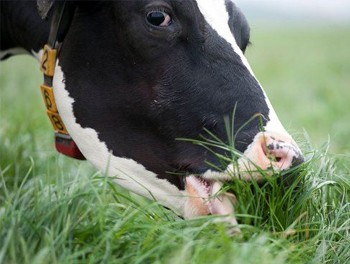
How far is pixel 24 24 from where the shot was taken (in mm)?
3402

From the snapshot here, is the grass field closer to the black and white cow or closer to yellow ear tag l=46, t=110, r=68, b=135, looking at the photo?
the black and white cow

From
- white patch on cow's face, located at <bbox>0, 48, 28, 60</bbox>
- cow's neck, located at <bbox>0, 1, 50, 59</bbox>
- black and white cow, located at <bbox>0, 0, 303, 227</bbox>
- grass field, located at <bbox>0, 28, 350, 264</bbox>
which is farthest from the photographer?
white patch on cow's face, located at <bbox>0, 48, 28, 60</bbox>

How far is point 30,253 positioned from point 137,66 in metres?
1.06

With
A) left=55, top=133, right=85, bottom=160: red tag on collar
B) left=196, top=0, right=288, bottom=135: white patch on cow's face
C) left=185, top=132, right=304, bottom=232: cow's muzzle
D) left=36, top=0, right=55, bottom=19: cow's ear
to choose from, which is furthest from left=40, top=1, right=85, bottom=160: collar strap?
left=185, top=132, right=304, bottom=232: cow's muzzle

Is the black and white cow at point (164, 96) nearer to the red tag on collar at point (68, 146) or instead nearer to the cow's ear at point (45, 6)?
the cow's ear at point (45, 6)

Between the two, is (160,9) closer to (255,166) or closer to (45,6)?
(45,6)

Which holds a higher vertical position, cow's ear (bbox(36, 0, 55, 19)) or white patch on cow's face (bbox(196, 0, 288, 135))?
cow's ear (bbox(36, 0, 55, 19))

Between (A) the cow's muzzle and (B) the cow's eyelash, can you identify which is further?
(B) the cow's eyelash

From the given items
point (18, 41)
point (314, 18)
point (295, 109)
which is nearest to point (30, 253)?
point (18, 41)

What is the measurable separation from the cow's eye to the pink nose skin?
2.31 ft

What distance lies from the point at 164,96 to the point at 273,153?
60 centimetres

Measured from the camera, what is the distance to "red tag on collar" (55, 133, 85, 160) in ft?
10.5

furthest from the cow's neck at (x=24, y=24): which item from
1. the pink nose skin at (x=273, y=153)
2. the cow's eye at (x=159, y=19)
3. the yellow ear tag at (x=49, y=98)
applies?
the pink nose skin at (x=273, y=153)

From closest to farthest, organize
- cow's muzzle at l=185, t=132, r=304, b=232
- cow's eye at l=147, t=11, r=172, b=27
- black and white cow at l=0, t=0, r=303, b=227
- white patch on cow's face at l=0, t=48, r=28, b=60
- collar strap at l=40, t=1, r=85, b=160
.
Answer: cow's muzzle at l=185, t=132, r=304, b=232, black and white cow at l=0, t=0, r=303, b=227, cow's eye at l=147, t=11, r=172, b=27, collar strap at l=40, t=1, r=85, b=160, white patch on cow's face at l=0, t=48, r=28, b=60
